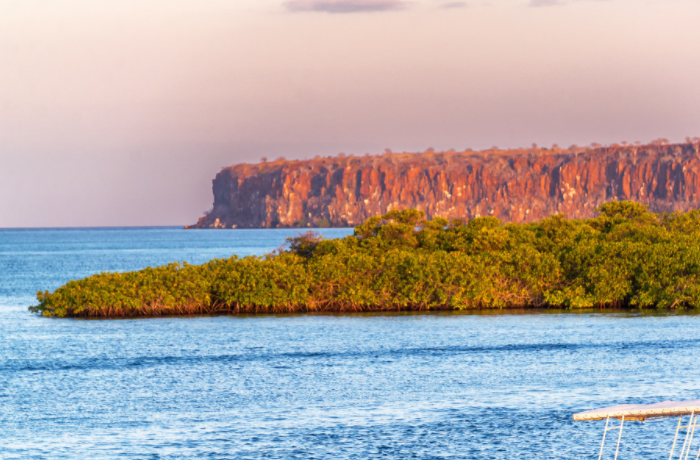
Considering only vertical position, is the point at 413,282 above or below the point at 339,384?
above

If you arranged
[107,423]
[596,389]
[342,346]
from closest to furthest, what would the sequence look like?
[107,423]
[596,389]
[342,346]

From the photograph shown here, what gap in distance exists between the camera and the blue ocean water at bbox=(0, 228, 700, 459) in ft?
77.6


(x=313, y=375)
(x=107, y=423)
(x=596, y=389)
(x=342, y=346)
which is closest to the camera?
(x=107, y=423)

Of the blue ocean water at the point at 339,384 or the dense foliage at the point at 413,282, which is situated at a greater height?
the dense foliage at the point at 413,282

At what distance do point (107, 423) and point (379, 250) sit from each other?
109 feet

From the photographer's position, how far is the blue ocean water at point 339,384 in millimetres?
23641

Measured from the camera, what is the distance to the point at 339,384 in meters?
31.9

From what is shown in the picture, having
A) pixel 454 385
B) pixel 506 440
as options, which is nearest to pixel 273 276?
pixel 454 385

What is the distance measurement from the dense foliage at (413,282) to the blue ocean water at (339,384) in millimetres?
1688

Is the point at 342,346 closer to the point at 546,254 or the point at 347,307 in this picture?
the point at 347,307

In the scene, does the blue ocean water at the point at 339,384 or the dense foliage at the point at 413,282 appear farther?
the dense foliage at the point at 413,282

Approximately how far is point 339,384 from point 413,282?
21537mm

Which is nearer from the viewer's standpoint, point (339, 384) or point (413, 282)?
point (339, 384)

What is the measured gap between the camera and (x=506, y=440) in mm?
23797
